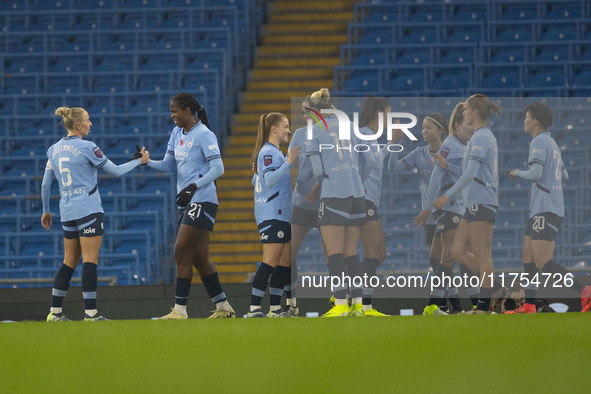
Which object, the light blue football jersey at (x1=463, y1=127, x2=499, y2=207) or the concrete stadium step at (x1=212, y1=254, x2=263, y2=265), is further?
the concrete stadium step at (x1=212, y1=254, x2=263, y2=265)

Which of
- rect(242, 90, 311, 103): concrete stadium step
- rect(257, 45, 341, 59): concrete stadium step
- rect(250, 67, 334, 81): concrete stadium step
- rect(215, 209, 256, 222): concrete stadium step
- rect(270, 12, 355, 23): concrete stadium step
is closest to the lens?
rect(215, 209, 256, 222): concrete stadium step

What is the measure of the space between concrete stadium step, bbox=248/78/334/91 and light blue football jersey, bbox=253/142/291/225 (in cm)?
586

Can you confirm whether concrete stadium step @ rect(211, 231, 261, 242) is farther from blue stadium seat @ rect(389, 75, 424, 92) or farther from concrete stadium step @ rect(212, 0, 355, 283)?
blue stadium seat @ rect(389, 75, 424, 92)

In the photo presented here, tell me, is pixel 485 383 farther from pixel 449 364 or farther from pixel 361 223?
pixel 361 223

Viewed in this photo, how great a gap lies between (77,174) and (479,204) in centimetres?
283

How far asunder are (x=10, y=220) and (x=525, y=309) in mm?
6259

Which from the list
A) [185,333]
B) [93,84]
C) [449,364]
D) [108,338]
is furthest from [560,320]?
[93,84]

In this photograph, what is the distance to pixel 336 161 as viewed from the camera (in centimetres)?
645

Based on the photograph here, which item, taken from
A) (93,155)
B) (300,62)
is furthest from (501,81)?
(93,155)

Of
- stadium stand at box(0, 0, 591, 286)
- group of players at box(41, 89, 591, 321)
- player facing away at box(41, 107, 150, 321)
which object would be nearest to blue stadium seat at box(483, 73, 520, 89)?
stadium stand at box(0, 0, 591, 286)

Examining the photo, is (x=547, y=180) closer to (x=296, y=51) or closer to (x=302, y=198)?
(x=302, y=198)

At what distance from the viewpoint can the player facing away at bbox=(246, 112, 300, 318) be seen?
21.4 feet

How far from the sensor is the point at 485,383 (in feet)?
13.5

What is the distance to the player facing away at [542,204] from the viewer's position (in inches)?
257
